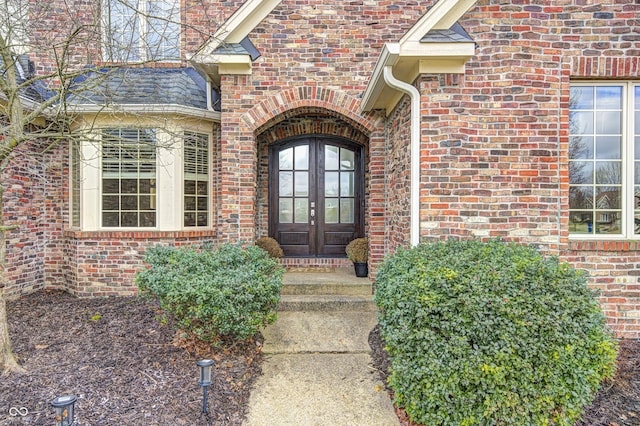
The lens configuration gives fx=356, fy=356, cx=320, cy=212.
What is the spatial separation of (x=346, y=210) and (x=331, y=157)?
1.06 metres

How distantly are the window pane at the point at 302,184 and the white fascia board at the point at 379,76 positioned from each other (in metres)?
1.97

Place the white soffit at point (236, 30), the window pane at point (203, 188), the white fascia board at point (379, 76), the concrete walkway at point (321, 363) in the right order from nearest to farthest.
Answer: the concrete walkway at point (321, 363)
the white fascia board at point (379, 76)
the white soffit at point (236, 30)
the window pane at point (203, 188)

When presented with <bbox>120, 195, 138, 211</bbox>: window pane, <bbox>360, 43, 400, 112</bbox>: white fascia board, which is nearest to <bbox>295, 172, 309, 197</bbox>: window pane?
<bbox>360, 43, 400, 112</bbox>: white fascia board

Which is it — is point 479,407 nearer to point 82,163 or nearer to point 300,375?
point 300,375

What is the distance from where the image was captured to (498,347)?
2.51 meters

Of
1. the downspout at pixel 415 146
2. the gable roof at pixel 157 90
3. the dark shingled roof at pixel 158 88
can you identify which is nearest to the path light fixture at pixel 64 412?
the downspout at pixel 415 146

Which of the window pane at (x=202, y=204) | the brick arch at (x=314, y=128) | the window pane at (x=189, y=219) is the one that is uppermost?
the brick arch at (x=314, y=128)

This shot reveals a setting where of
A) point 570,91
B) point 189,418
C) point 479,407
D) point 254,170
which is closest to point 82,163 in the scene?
point 254,170

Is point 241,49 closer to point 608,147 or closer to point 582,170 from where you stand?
point 582,170

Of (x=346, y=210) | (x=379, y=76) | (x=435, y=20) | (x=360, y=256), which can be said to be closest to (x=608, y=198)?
(x=435, y=20)

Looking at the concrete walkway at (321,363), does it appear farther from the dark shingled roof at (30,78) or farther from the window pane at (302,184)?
the dark shingled roof at (30,78)

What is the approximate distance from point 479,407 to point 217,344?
2.40 meters

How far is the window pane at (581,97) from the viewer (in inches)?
163

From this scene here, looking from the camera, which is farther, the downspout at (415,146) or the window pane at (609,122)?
the window pane at (609,122)
